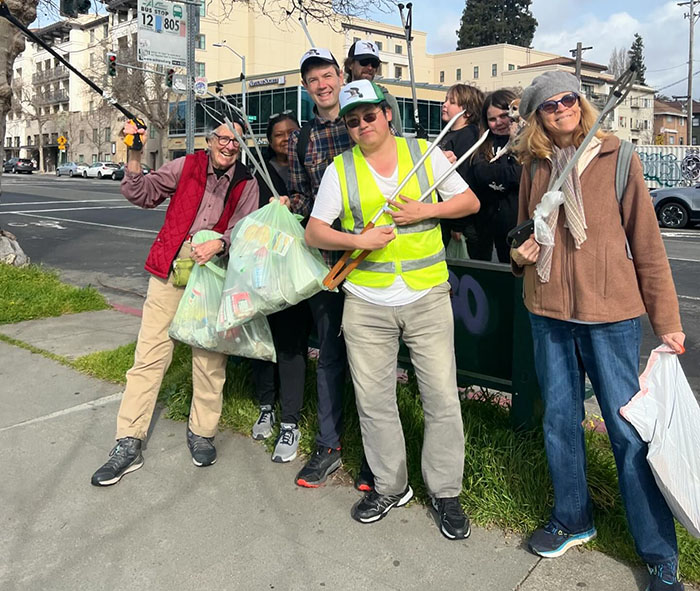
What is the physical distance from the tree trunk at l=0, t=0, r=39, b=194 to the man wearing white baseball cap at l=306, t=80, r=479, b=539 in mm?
6595

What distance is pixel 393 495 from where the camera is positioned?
314 cm

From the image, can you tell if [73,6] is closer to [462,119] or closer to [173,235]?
[173,235]

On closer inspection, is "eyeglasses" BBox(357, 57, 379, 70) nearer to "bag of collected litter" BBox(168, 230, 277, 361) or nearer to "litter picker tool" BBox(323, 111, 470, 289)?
"litter picker tool" BBox(323, 111, 470, 289)

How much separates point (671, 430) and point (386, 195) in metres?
1.39

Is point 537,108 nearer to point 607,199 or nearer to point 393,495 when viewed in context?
point 607,199

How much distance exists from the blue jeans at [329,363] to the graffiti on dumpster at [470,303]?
2.11 feet

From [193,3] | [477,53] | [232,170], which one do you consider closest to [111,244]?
[193,3]

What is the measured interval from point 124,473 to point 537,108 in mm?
2638

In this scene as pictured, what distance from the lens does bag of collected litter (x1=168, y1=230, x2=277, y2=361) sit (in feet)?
11.6

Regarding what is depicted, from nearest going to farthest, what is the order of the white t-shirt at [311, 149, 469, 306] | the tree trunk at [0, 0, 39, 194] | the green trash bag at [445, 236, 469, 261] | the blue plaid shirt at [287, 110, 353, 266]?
the white t-shirt at [311, 149, 469, 306] < the blue plaid shirt at [287, 110, 353, 266] < the green trash bag at [445, 236, 469, 261] < the tree trunk at [0, 0, 39, 194]

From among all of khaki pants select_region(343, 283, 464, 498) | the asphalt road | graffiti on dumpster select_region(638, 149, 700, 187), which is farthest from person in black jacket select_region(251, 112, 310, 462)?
graffiti on dumpster select_region(638, 149, 700, 187)

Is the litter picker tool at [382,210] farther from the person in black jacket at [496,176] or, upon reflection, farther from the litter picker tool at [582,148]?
the person in black jacket at [496,176]

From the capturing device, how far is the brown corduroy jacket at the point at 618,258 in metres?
2.46

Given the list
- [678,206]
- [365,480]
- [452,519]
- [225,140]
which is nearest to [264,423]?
[365,480]
